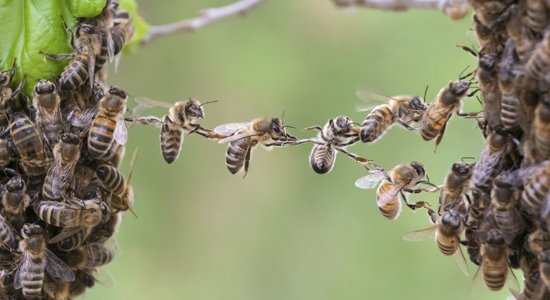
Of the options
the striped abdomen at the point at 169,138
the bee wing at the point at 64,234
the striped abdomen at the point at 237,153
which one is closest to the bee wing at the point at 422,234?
the striped abdomen at the point at 237,153

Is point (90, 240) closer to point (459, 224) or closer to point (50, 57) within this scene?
point (50, 57)

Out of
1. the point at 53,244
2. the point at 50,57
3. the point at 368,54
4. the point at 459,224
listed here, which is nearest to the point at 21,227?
the point at 53,244

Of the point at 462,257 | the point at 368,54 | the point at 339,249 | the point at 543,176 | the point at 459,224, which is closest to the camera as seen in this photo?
the point at 543,176

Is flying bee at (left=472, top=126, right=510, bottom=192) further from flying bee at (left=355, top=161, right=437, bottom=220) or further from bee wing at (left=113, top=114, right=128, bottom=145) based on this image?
bee wing at (left=113, top=114, right=128, bottom=145)

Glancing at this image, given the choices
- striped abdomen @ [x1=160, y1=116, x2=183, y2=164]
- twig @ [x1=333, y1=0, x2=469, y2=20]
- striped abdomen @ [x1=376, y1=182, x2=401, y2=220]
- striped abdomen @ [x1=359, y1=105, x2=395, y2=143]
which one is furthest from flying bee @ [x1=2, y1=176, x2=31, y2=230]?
twig @ [x1=333, y1=0, x2=469, y2=20]

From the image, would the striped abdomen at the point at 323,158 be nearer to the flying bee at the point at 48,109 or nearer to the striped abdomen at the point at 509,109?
the striped abdomen at the point at 509,109

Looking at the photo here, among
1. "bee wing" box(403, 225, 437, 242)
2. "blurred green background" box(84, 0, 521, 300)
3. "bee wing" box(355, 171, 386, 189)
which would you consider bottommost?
"blurred green background" box(84, 0, 521, 300)
